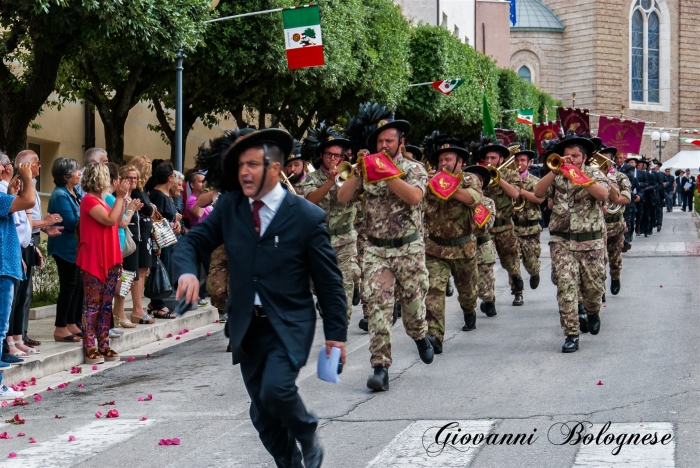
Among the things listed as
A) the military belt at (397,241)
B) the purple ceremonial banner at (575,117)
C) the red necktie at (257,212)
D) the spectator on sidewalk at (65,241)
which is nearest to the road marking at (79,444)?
the red necktie at (257,212)

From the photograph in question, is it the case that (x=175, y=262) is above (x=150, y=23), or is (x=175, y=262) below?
below

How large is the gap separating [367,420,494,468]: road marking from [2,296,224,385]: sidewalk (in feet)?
13.0

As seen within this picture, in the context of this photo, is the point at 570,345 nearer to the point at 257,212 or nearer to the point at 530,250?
the point at 530,250

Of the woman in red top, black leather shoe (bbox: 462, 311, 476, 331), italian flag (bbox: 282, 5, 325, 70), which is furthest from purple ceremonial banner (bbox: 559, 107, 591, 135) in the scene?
the woman in red top

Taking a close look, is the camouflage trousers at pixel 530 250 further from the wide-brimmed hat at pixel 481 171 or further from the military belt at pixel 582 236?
the military belt at pixel 582 236

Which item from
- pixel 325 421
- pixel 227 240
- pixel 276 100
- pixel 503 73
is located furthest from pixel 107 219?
pixel 503 73

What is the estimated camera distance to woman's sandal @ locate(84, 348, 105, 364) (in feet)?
34.3

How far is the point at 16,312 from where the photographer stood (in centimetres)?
1020

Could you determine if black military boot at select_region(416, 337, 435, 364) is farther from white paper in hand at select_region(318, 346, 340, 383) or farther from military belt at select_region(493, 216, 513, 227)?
military belt at select_region(493, 216, 513, 227)

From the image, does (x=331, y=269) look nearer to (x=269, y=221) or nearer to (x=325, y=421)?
(x=269, y=221)

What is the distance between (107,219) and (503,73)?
4019cm

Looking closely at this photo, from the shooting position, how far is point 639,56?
78.1 m

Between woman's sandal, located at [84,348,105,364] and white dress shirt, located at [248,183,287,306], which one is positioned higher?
white dress shirt, located at [248,183,287,306]

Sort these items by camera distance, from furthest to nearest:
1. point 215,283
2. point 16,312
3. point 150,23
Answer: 1. point 150,23
2. point 16,312
3. point 215,283
